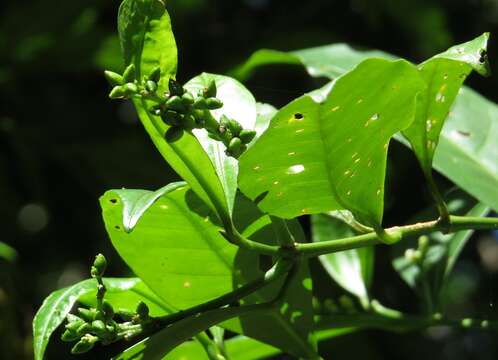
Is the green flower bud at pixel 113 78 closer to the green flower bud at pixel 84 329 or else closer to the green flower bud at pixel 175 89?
the green flower bud at pixel 175 89

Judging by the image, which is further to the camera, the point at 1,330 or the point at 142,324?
the point at 1,330

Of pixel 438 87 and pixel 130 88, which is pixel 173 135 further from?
pixel 438 87

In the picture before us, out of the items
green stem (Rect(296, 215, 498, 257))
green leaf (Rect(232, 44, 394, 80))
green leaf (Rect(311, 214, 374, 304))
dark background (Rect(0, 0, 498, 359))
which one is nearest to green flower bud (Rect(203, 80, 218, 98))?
green stem (Rect(296, 215, 498, 257))

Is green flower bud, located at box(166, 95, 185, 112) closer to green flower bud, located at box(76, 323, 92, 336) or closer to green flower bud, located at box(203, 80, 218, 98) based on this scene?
green flower bud, located at box(203, 80, 218, 98)

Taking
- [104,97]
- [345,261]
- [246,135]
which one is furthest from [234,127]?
[104,97]

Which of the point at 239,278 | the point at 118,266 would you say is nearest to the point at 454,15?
the point at 118,266

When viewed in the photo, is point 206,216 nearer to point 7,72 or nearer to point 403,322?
point 403,322
